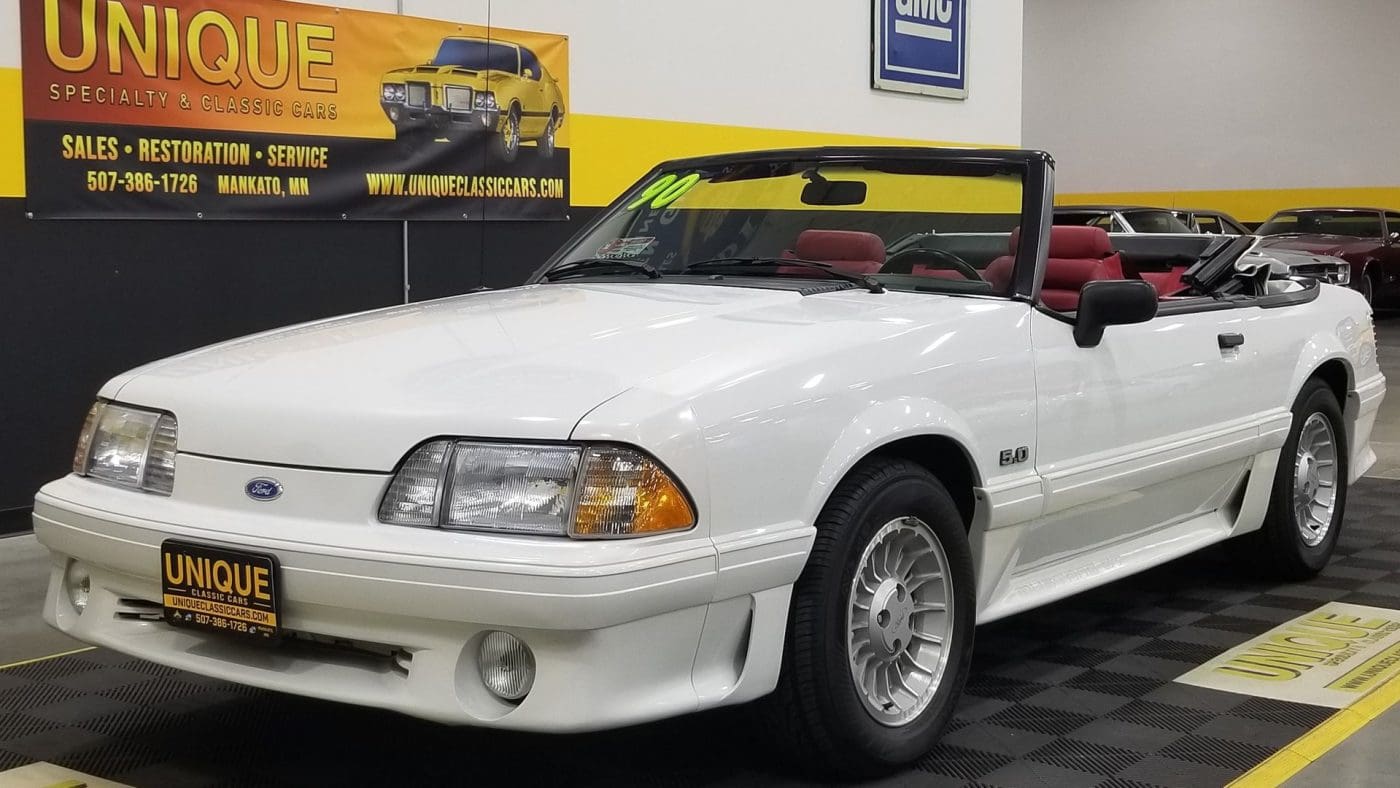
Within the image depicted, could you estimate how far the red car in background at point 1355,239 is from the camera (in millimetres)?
17016

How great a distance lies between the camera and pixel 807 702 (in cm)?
280

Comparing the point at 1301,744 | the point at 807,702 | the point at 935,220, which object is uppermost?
the point at 935,220

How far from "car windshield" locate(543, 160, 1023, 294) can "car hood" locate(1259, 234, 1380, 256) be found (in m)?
14.0

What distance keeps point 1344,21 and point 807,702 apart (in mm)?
20443

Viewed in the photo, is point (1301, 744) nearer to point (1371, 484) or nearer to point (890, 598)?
point (890, 598)

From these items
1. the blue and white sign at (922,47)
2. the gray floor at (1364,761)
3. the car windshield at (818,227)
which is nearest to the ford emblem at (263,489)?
the car windshield at (818,227)

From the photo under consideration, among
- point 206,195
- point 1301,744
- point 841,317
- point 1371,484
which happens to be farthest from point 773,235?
point 1371,484

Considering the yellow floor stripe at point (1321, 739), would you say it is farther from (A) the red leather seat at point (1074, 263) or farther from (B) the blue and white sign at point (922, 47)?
(B) the blue and white sign at point (922, 47)

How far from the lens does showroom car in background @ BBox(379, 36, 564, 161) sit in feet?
22.4

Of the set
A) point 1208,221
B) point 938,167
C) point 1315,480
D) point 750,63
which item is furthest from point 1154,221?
point 938,167

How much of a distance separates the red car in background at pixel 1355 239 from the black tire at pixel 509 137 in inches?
465

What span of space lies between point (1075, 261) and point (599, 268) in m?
1.41

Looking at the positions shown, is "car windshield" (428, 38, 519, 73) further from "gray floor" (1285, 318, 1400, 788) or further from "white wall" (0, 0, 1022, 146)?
"gray floor" (1285, 318, 1400, 788)

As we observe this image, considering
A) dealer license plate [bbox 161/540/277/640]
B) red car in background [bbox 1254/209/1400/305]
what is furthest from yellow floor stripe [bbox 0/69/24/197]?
red car in background [bbox 1254/209/1400/305]
